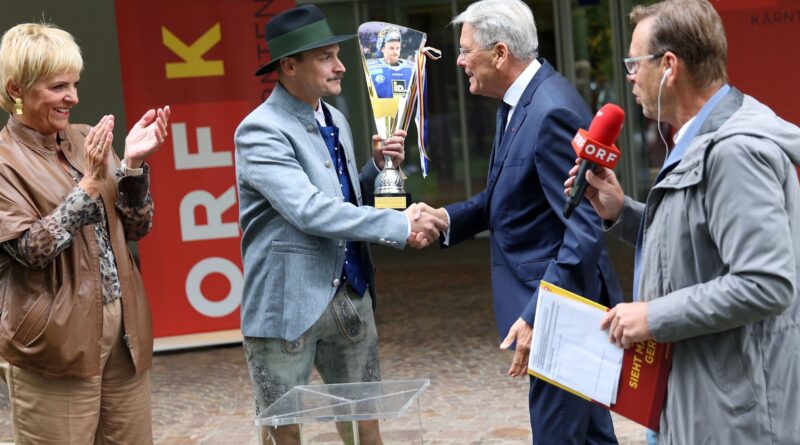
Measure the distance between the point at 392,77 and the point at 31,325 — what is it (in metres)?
1.46

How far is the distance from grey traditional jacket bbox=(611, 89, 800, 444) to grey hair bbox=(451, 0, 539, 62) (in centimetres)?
117

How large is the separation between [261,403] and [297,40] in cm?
125

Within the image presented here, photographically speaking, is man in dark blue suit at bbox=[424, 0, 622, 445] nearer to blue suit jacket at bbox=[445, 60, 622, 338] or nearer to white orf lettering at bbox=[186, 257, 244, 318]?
blue suit jacket at bbox=[445, 60, 622, 338]

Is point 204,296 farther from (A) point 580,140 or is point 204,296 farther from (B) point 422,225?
(A) point 580,140

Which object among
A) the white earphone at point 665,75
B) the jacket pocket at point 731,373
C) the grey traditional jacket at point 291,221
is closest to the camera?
the jacket pocket at point 731,373

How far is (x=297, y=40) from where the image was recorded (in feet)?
11.9

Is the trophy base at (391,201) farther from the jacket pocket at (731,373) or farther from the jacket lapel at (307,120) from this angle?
the jacket pocket at (731,373)

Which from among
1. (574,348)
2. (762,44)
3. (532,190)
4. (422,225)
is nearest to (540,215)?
(532,190)

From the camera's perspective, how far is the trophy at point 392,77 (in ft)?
12.3

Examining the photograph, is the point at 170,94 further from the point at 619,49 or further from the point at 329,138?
the point at 619,49

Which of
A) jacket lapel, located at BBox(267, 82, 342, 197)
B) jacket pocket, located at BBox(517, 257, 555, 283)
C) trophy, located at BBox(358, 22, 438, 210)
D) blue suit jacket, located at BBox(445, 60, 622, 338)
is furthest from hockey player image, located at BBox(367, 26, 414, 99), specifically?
jacket pocket, located at BBox(517, 257, 555, 283)

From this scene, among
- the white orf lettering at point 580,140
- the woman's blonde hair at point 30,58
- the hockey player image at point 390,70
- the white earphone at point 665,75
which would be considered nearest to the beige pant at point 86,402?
the woman's blonde hair at point 30,58

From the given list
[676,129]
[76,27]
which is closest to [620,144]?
[76,27]

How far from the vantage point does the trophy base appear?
370cm
